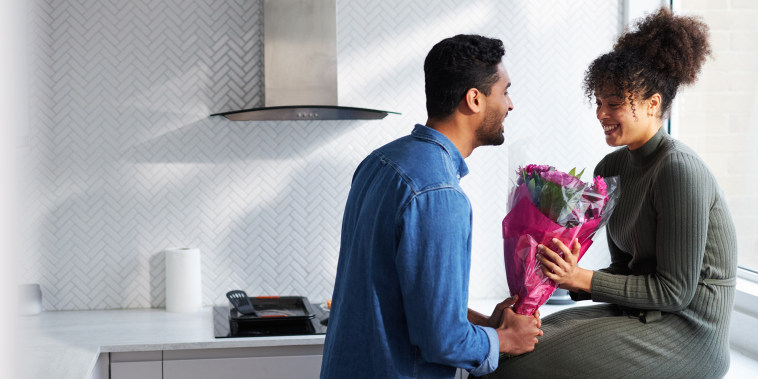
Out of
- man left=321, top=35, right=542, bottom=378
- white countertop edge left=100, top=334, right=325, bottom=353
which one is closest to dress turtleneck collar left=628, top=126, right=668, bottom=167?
man left=321, top=35, right=542, bottom=378

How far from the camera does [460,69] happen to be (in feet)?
4.64

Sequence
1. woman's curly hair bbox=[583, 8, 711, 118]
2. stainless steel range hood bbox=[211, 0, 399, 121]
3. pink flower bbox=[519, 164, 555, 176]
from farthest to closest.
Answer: stainless steel range hood bbox=[211, 0, 399, 121]
woman's curly hair bbox=[583, 8, 711, 118]
pink flower bbox=[519, 164, 555, 176]

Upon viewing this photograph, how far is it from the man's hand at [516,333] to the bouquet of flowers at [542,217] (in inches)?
1.4

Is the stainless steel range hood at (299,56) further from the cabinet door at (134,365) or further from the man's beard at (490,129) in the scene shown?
the man's beard at (490,129)

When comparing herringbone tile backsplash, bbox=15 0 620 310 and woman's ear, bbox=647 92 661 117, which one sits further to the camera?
herringbone tile backsplash, bbox=15 0 620 310

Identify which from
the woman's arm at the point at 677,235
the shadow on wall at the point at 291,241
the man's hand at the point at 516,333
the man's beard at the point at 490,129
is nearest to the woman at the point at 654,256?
the woman's arm at the point at 677,235

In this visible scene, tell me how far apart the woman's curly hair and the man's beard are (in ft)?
1.20

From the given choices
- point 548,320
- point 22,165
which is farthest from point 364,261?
point 22,165

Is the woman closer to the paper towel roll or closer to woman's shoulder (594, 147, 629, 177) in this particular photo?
woman's shoulder (594, 147, 629, 177)

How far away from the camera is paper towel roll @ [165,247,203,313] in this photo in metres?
2.64

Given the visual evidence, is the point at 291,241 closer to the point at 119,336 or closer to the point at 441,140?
the point at 119,336

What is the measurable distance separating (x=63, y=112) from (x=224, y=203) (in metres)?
0.69

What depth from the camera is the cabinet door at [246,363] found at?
228 centimetres

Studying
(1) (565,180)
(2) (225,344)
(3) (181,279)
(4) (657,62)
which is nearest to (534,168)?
(1) (565,180)
